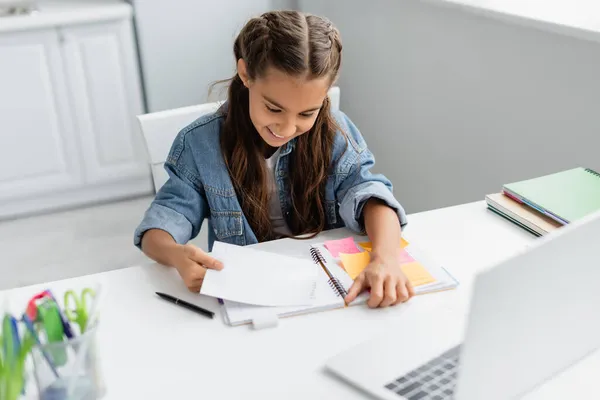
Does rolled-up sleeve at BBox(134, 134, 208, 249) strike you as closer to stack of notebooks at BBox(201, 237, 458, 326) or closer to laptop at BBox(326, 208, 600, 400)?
stack of notebooks at BBox(201, 237, 458, 326)

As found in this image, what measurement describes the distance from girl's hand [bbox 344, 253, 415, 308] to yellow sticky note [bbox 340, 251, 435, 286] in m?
0.02

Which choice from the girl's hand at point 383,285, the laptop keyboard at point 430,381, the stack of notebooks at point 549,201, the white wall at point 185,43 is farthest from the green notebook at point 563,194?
the white wall at point 185,43

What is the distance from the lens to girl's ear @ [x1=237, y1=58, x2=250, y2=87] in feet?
4.03

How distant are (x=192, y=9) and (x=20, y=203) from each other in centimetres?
114

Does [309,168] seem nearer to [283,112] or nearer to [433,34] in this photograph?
[283,112]

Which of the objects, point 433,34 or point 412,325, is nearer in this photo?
point 412,325

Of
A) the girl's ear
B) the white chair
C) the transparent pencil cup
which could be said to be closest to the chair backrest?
the white chair

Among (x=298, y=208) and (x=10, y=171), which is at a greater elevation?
(x=298, y=208)

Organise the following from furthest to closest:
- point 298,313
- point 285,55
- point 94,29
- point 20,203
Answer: point 20,203
point 94,29
point 285,55
point 298,313

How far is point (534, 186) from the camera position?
1.30m

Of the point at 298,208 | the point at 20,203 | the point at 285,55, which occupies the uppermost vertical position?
the point at 285,55

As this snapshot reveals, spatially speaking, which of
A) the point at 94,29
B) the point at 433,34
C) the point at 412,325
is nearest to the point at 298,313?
the point at 412,325

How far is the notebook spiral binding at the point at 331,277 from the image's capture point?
1.03 metres

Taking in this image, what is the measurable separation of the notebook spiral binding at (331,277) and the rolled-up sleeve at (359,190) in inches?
5.0
